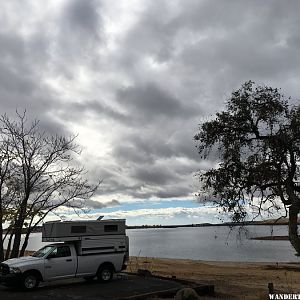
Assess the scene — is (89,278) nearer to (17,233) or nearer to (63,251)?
(63,251)

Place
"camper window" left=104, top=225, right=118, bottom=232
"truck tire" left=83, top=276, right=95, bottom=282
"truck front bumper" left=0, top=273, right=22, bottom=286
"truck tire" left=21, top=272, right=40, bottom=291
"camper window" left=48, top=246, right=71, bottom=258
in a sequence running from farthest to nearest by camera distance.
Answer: "camper window" left=104, top=225, right=118, bottom=232
"truck tire" left=83, top=276, right=95, bottom=282
"camper window" left=48, top=246, right=71, bottom=258
"truck tire" left=21, top=272, right=40, bottom=291
"truck front bumper" left=0, top=273, right=22, bottom=286

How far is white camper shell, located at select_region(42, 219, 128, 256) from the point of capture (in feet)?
59.9

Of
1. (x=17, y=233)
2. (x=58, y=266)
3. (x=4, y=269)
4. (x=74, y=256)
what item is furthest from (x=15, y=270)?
(x=17, y=233)

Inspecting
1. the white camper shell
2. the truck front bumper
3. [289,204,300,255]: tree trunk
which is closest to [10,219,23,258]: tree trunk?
the white camper shell

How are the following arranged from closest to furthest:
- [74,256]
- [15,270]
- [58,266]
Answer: [15,270]
[58,266]
[74,256]

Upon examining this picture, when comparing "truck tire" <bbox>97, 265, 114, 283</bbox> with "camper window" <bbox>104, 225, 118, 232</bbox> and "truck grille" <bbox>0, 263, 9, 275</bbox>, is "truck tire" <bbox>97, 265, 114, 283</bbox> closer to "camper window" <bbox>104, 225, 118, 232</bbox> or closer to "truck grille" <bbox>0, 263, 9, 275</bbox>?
"camper window" <bbox>104, 225, 118, 232</bbox>

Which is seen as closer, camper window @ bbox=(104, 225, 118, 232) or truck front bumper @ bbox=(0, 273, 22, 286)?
truck front bumper @ bbox=(0, 273, 22, 286)

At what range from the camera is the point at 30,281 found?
16578 millimetres

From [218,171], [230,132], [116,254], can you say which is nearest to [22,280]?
[116,254]

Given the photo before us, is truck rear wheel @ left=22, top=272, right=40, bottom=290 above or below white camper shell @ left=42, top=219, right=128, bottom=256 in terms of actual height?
below

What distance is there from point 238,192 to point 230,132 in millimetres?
2021

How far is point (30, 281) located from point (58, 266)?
1312 millimetres

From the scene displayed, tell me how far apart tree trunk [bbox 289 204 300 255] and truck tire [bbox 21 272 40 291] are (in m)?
10.0

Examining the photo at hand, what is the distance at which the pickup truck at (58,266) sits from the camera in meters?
16.5
